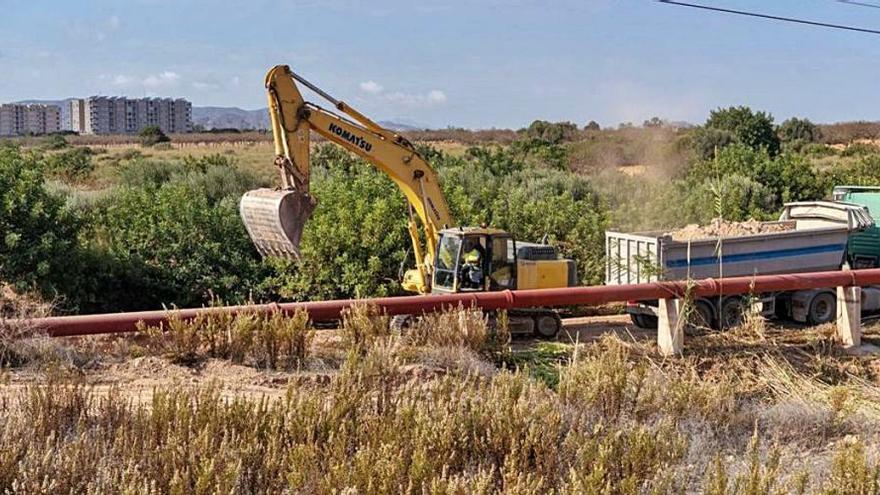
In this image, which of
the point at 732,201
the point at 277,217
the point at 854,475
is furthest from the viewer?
the point at 732,201

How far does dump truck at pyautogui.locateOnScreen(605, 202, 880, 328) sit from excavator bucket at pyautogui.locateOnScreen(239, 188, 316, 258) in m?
5.54

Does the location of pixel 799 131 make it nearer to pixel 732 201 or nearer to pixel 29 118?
pixel 732 201

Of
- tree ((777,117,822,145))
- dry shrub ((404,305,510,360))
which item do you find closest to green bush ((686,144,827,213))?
dry shrub ((404,305,510,360))

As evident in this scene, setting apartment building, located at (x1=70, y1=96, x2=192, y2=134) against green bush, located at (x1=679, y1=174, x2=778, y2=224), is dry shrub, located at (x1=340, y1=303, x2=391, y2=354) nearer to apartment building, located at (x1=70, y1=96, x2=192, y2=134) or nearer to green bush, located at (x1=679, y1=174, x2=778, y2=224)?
green bush, located at (x1=679, y1=174, x2=778, y2=224)

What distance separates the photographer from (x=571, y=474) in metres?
5.71

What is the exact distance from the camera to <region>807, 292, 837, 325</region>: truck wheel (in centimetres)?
1703

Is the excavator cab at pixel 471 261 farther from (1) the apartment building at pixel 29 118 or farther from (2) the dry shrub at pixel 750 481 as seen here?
(1) the apartment building at pixel 29 118

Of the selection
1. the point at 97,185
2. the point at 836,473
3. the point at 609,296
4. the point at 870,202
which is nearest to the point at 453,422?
the point at 836,473

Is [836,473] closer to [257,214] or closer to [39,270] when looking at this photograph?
[257,214]

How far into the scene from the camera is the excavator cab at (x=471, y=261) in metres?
15.0

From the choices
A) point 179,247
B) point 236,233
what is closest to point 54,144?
point 236,233

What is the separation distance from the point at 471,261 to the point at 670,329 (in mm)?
4066

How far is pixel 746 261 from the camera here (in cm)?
1652

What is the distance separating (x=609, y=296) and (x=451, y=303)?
6.52 ft
